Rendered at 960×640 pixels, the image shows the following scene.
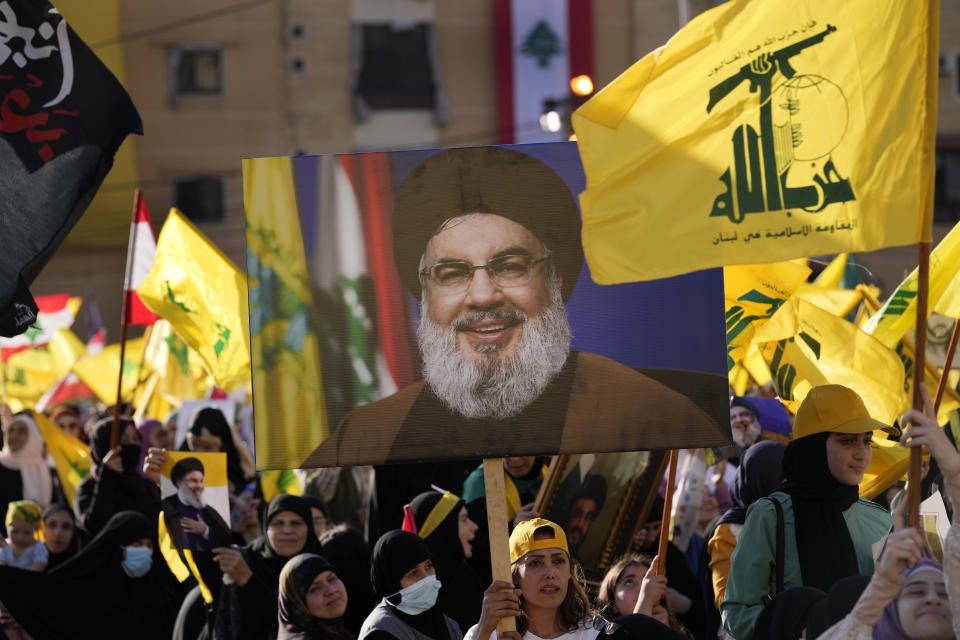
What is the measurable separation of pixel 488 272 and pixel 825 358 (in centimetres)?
281

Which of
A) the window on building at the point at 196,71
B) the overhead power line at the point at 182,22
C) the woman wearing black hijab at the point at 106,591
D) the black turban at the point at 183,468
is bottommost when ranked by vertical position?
the woman wearing black hijab at the point at 106,591

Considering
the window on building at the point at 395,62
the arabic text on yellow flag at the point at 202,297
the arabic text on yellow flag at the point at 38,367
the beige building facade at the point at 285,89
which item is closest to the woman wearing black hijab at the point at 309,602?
the arabic text on yellow flag at the point at 202,297

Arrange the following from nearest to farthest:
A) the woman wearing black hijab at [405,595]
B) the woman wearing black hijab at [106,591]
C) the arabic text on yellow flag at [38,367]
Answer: the woman wearing black hijab at [405,595], the woman wearing black hijab at [106,591], the arabic text on yellow flag at [38,367]

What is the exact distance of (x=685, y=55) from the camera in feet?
15.9

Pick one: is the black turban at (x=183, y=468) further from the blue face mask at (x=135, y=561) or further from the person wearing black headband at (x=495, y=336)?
the blue face mask at (x=135, y=561)

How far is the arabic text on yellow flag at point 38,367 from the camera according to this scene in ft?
52.5

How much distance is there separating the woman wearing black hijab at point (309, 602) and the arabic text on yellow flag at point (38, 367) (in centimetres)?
1047

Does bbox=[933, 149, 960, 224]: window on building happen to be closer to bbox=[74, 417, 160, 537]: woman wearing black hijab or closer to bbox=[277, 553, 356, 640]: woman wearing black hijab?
bbox=[74, 417, 160, 537]: woman wearing black hijab

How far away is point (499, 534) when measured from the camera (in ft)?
16.4

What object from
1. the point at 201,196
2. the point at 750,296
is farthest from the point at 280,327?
the point at 201,196

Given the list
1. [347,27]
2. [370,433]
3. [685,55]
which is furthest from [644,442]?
[347,27]

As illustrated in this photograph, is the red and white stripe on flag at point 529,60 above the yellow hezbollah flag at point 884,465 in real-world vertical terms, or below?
above

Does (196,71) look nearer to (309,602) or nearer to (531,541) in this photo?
(309,602)

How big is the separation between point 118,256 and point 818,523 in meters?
29.4
